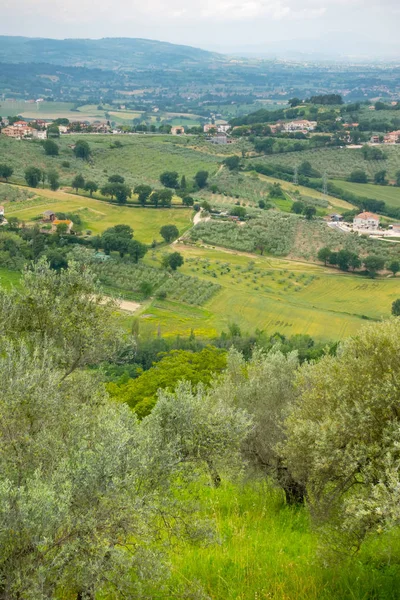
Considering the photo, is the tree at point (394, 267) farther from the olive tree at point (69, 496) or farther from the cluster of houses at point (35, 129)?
the cluster of houses at point (35, 129)

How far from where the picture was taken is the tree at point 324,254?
6075 cm

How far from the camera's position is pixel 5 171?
3199 inches

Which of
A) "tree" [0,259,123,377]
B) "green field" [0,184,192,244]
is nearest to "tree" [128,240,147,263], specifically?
"green field" [0,184,192,244]

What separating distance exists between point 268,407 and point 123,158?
315ft

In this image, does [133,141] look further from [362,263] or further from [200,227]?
[362,263]

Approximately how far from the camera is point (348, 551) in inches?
371

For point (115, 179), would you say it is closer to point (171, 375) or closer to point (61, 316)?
point (171, 375)

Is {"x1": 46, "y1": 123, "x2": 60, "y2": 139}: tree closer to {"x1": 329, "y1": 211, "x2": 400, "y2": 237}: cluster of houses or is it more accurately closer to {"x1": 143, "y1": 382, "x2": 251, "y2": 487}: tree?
{"x1": 329, "y1": 211, "x2": 400, "y2": 237}: cluster of houses

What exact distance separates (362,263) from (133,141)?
7138 cm

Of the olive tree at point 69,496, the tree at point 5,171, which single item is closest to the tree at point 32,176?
the tree at point 5,171

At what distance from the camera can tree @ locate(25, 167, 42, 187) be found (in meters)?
80.3

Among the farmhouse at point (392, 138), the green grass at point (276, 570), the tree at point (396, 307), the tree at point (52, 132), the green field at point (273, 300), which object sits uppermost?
the farmhouse at point (392, 138)

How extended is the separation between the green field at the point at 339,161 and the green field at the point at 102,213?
37283mm

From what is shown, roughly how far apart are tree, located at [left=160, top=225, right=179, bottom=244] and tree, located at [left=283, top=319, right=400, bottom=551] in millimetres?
55252
